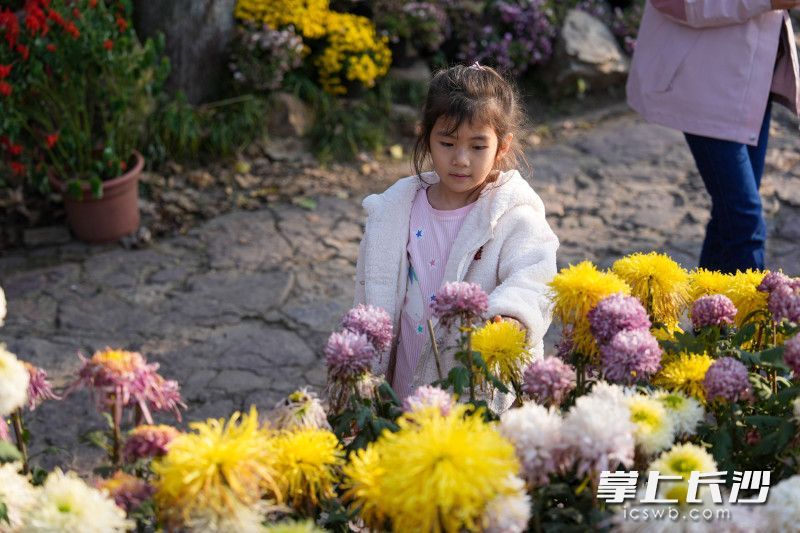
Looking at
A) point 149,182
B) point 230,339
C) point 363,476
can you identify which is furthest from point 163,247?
point 363,476

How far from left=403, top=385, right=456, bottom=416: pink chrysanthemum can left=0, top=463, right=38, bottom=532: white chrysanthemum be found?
1.90 feet

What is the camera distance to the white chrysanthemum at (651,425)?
57.9 inches

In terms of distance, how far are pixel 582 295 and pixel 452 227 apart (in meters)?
0.95

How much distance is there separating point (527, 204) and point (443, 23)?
4863 millimetres

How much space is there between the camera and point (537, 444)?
55.2 inches

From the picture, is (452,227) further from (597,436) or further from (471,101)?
(597,436)

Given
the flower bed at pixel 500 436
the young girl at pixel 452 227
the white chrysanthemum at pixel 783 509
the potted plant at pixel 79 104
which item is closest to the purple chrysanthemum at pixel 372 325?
the flower bed at pixel 500 436

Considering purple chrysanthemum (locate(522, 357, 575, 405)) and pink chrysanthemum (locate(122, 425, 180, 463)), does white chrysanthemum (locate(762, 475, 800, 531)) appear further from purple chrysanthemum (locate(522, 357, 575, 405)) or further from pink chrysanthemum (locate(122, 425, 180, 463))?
pink chrysanthemum (locate(122, 425, 180, 463))

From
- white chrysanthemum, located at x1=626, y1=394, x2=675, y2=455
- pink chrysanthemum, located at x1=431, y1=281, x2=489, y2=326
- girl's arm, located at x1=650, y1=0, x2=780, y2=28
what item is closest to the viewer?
white chrysanthemum, located at x1=626, y1=394, x2=675, y2=455

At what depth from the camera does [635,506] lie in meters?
1.34

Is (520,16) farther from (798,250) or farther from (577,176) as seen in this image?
(798,250)

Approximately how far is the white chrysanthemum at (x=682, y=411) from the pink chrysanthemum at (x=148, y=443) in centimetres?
78

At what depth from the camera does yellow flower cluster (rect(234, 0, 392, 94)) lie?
6.44 m

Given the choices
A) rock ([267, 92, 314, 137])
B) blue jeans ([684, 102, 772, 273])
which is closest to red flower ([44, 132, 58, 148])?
rock ([267, 92, 314, 137])
